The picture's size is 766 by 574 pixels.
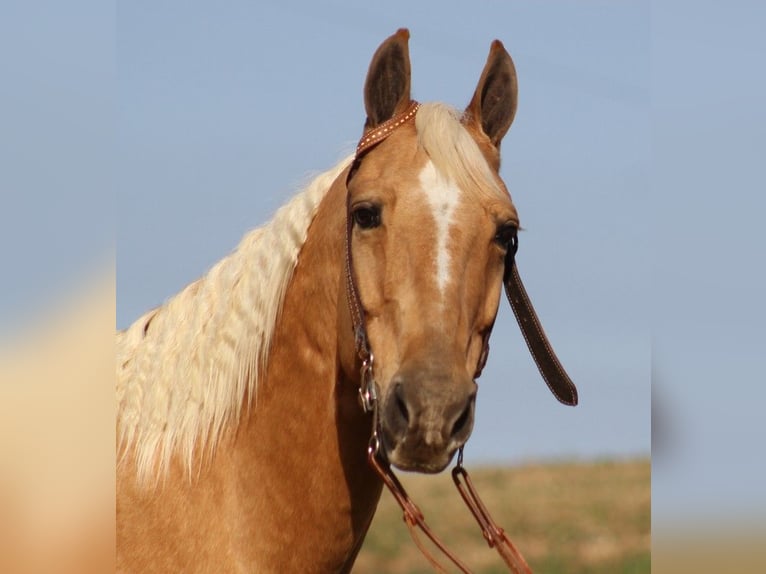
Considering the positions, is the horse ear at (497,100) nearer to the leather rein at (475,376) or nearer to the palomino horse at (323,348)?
the palomino horse at (323,348)

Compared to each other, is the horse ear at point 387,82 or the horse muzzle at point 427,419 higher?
the horse ear at point 387,82

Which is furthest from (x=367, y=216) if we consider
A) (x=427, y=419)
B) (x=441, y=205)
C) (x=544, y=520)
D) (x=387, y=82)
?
(x=544, y=520)

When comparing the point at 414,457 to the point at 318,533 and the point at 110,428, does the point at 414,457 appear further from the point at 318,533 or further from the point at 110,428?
the point at 110,428

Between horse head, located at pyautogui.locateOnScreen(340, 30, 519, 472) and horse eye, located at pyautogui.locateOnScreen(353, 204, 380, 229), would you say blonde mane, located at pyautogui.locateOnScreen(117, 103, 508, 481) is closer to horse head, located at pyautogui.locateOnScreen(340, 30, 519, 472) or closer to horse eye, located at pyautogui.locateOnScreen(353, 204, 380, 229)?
horse head, located at pyautogui.locateOnScreen(340, 30, 519, 472)

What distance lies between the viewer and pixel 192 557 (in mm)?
3592

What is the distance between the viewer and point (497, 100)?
4.02 metres

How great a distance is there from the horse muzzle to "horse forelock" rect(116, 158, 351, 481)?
834 mm

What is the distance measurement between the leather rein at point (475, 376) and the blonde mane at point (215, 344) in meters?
0.25

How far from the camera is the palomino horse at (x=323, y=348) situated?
11.0 ft

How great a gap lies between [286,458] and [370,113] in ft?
4.30

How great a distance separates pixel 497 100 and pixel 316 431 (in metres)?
1.45

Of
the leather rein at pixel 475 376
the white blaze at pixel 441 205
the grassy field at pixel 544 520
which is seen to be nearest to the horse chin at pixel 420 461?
the leather rein at pixel 475 376

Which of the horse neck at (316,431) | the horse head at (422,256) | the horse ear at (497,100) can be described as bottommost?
the horse neck at (316,431)

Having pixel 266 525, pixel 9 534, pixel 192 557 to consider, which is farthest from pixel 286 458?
pixel 9 534
